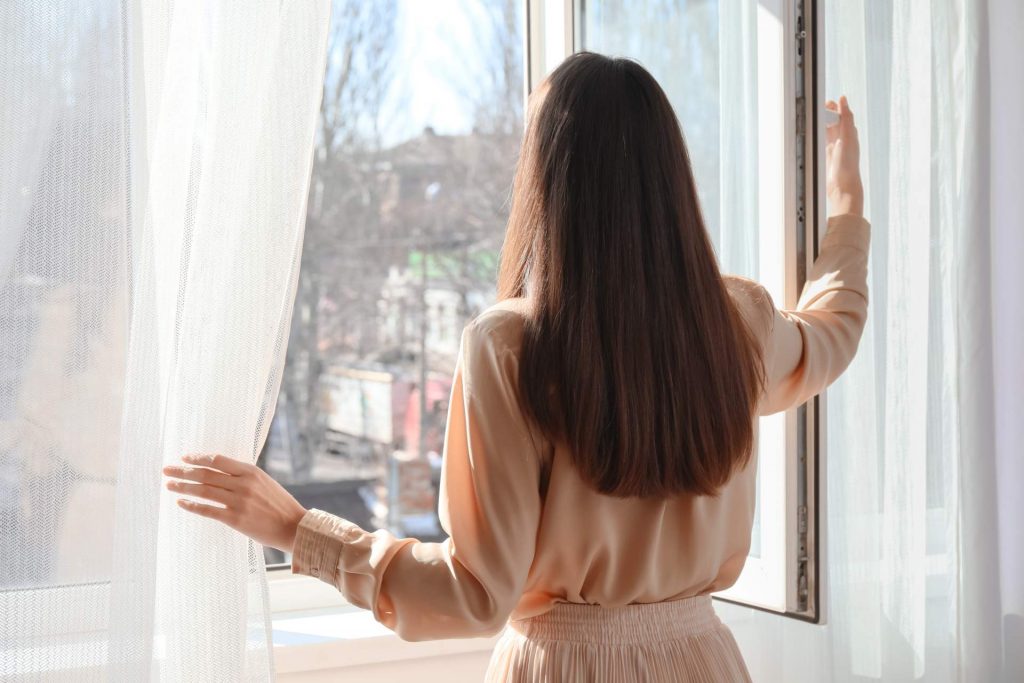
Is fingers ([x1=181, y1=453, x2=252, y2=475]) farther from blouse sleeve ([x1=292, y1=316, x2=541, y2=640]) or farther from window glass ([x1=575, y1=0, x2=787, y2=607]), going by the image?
window glass ([x1=575, y1=0, x2=787, y2=607])

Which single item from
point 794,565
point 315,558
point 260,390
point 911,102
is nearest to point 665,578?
point 794,565

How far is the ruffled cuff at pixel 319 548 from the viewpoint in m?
1.12

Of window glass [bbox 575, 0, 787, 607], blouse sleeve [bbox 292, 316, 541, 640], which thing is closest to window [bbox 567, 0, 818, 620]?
window glass [bbox 575, 0, 787, 607]

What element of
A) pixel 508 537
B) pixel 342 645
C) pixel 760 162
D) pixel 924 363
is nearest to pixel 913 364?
pixel 924 363

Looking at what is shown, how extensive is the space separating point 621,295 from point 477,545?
310 mm

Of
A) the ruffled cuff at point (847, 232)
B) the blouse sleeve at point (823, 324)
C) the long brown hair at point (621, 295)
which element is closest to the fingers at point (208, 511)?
the long brown hair at point (621, 295)

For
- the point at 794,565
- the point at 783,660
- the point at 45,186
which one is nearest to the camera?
the point at 45,186

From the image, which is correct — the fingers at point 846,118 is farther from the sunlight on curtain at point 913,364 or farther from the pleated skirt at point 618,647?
the pleated skirt at point 618,647

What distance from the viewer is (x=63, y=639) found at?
1.11 metres

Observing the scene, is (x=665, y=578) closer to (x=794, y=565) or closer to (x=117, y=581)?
(x=794, y=565)

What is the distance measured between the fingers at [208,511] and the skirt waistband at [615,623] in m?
0.39

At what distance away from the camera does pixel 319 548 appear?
44.3 inches

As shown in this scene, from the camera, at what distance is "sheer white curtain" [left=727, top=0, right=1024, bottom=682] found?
1707 millimetres

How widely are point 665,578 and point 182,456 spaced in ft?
1.89
